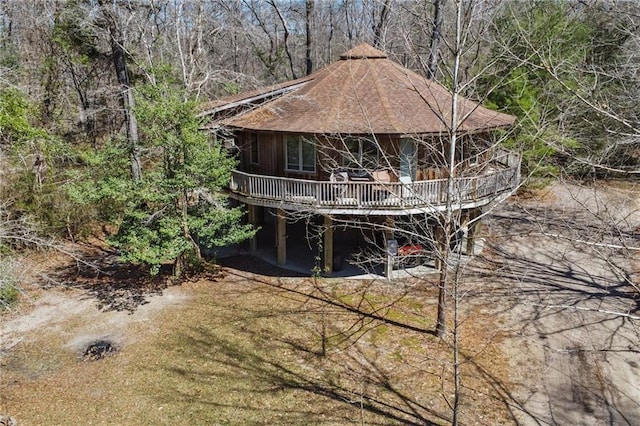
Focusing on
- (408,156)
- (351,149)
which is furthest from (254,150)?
(408,156)

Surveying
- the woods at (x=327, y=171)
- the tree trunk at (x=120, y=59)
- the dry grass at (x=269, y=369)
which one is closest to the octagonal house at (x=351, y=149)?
the woods at (x=327, y=171)

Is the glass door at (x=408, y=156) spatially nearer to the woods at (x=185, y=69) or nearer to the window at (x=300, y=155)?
the woods at (x=185, y=69)

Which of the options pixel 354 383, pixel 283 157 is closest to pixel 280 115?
pixel 283 157

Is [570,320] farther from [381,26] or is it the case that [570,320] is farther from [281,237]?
[381,26]

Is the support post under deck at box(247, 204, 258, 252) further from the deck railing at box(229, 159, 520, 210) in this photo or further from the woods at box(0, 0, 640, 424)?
the deck railing at box(229, 159, 520, 210)

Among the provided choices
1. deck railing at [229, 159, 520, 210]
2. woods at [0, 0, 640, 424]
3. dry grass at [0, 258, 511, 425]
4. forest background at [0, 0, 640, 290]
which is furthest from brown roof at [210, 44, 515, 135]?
A: dry grass at [0, 258, 511, 425]
